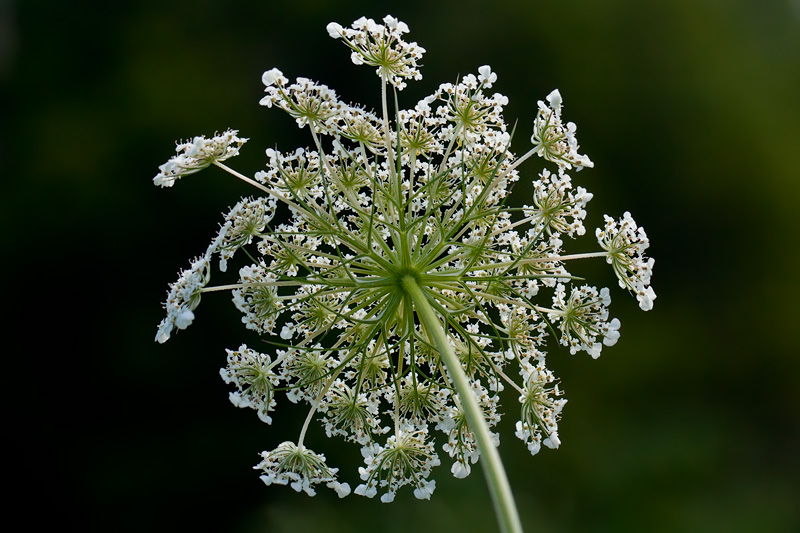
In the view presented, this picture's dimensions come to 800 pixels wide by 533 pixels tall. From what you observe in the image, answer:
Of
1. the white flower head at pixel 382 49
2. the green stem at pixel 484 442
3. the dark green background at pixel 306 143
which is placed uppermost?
the dark green background at pixel 306 143

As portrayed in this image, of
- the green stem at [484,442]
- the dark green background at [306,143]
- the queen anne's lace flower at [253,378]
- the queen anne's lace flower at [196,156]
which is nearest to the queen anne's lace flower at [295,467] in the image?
the queen anne's lace flower at [253,378]

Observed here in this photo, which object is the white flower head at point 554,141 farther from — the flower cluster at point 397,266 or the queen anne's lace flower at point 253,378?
the queen anne's lace flower at point 253,378

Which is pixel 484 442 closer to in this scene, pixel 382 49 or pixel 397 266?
pixel 397 266

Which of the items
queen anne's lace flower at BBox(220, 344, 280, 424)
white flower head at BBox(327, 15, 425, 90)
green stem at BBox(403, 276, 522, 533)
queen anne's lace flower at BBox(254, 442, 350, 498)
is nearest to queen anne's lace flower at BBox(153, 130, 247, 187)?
white flower head at BBox(327, 15, 425, 90)

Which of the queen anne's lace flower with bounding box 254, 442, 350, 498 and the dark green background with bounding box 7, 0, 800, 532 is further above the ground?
the dark green background with bounding box 7, 0, 800, 532

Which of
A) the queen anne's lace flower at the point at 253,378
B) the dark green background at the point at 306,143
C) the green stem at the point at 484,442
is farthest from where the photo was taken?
the dark green background at the point at 306,143

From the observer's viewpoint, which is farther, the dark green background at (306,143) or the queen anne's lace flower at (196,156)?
the dark green background at (306,143)

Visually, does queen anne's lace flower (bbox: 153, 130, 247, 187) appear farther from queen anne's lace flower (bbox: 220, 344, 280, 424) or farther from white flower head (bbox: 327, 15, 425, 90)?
queen anne's lace flower (bbox: 220, 344, 280, 424)
